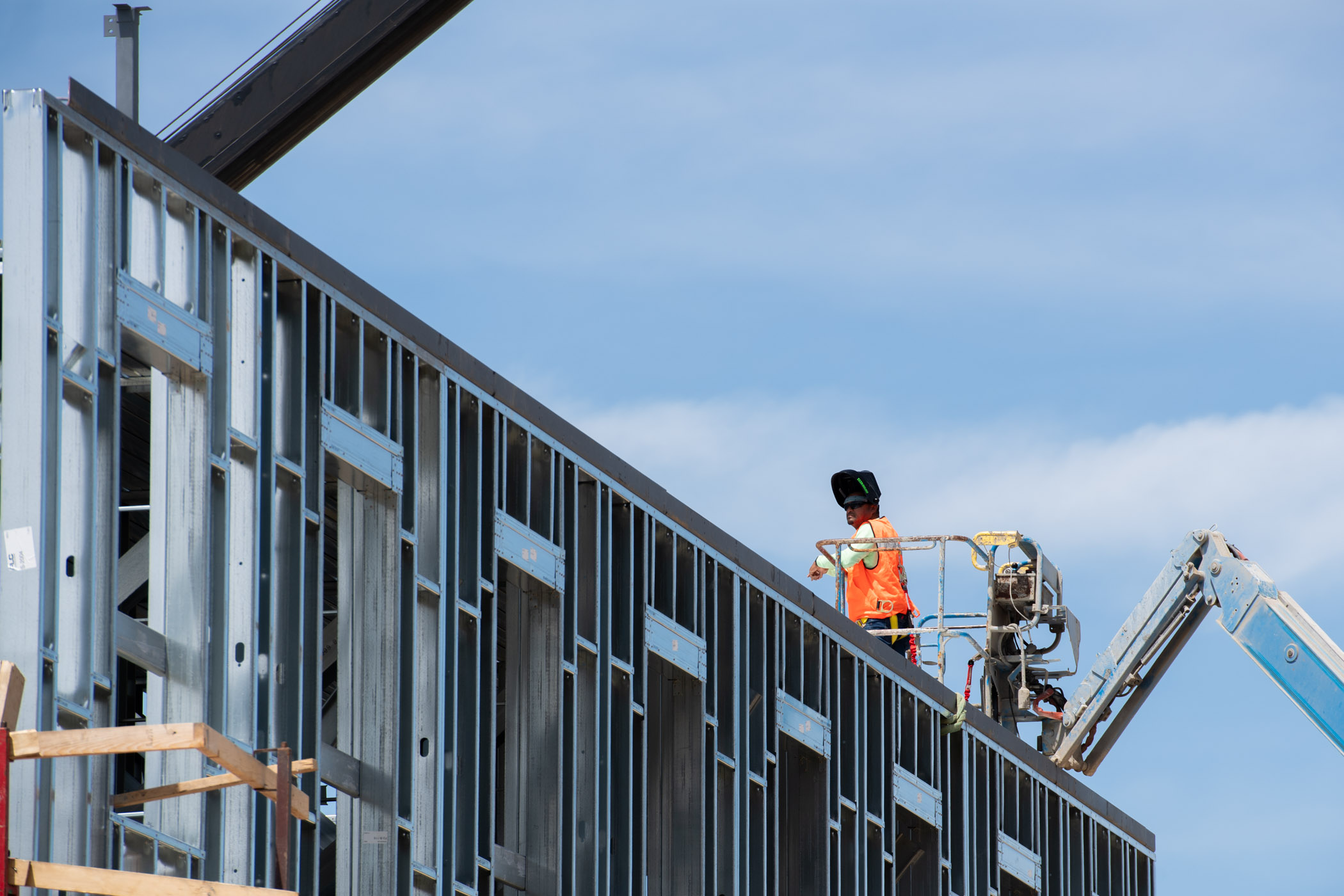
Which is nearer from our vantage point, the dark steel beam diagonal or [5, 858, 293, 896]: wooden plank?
[5, 858, 293, 896]: wooden plank

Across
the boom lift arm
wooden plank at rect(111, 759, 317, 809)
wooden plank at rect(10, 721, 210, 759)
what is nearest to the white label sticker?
wooden plank at rect(111, 759, 317, 809)

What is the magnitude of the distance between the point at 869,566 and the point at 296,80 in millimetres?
10353

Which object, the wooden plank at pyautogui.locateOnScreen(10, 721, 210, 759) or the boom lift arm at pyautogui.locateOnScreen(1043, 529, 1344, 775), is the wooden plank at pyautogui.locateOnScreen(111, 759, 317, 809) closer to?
A: the wooden plank at pyautogui.locateOnScreen(10, 721, 210, 759)

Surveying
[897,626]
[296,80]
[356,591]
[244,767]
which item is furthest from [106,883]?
[897,626]

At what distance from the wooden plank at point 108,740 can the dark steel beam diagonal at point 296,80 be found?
13.8 metres

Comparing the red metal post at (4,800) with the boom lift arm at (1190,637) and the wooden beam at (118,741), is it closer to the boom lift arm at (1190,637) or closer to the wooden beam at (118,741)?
the wooden beam at (118,741)

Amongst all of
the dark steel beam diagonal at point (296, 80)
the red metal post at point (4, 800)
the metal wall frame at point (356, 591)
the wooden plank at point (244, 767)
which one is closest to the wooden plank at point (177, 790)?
the wooden plank at point (244, 767)

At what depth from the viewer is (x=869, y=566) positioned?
2989cm

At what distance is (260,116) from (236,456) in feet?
34.2

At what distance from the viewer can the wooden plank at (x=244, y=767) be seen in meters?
11.5

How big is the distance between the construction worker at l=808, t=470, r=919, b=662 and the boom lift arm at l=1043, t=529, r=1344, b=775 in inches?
115

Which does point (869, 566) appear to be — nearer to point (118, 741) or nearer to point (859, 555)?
point (859, 555)

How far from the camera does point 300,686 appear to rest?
50.3ft

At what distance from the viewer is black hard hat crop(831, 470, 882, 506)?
29.4 m
